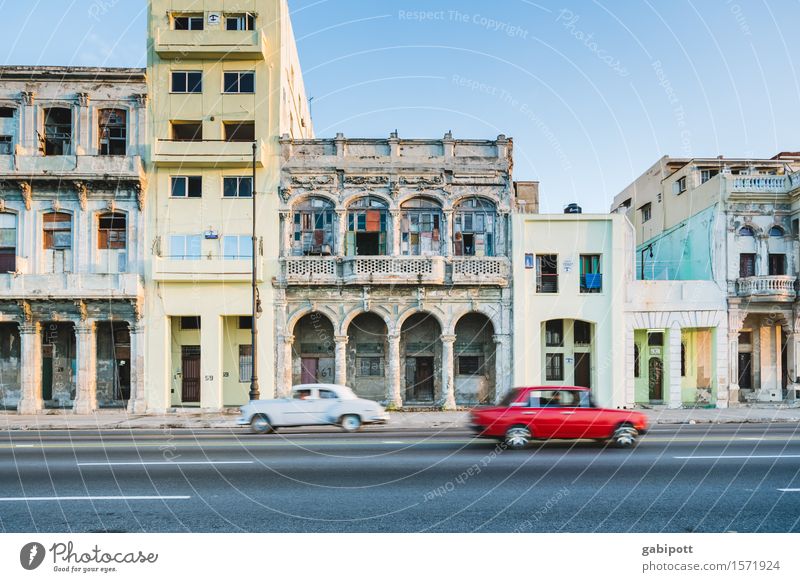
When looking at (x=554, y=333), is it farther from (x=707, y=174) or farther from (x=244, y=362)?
(x=244, y=362)

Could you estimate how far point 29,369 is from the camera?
2773 cm

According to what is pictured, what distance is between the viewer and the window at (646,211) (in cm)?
3925

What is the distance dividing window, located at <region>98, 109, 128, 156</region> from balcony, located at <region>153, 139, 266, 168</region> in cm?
185

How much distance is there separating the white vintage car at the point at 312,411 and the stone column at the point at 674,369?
1582 cm

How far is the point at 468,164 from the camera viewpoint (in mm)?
29141

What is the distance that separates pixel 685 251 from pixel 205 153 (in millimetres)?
23908

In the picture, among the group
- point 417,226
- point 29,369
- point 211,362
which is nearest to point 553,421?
point 417,226

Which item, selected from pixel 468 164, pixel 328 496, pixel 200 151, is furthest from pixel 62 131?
pixel 328 496

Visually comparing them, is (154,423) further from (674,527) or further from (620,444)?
(674,527)

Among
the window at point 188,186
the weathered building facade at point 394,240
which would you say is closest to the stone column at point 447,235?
the weathered building facade at point 394,240

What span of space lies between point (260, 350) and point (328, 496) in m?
19.2

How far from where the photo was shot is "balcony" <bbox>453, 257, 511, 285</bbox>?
2864cm

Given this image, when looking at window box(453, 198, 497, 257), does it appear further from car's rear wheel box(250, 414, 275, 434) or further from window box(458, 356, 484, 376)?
car's rear wheel box(250, 414, 275, 434)

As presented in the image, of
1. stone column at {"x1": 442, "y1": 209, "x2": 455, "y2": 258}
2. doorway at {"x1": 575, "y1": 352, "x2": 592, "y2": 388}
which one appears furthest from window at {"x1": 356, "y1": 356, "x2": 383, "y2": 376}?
doorway at {"x1": 575, "y1": 352, "x2": 592, "y2": 388}
